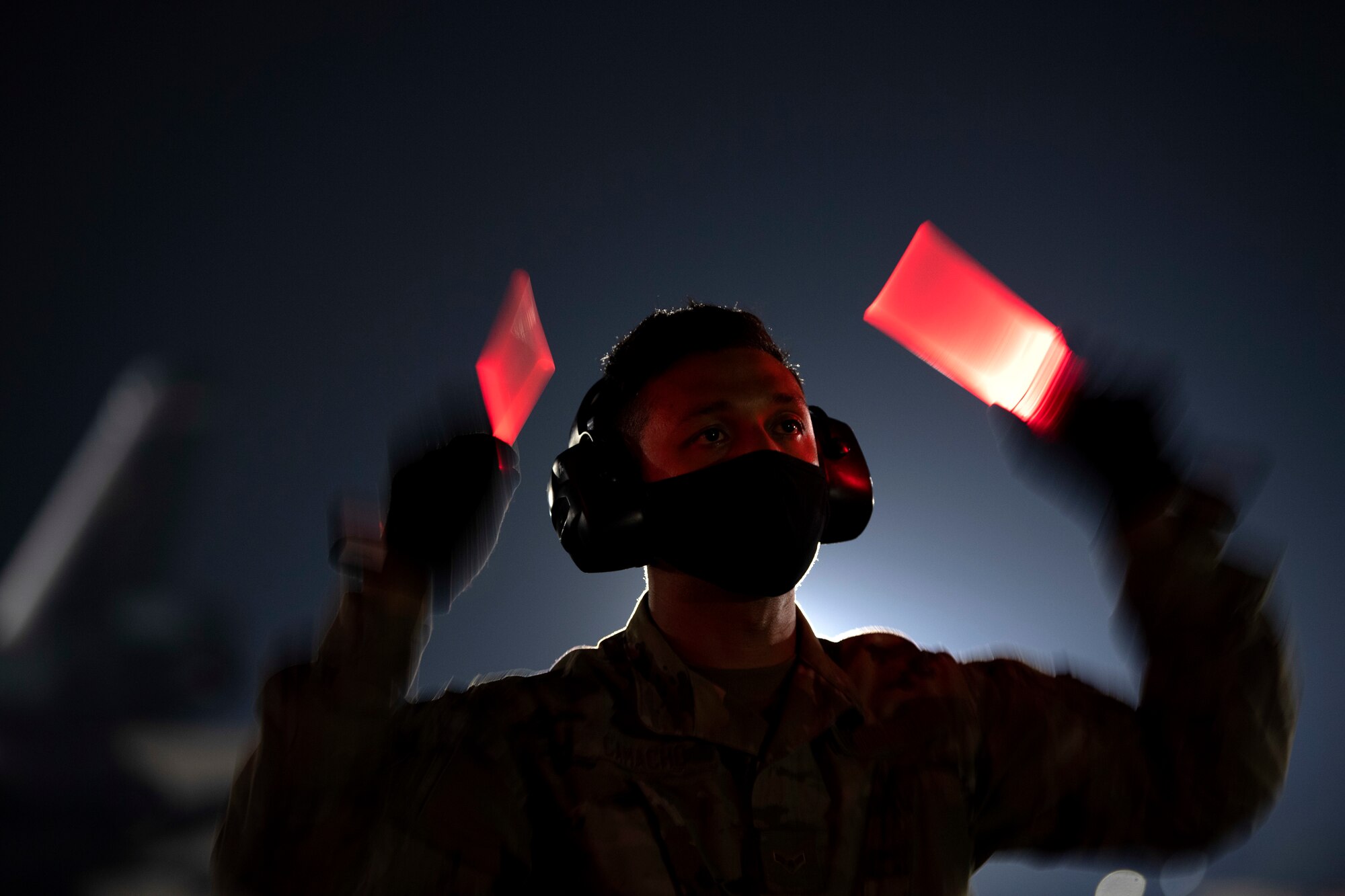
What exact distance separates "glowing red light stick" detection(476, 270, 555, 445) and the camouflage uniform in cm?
67

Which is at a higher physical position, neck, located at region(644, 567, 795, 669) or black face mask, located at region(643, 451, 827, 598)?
black face mask, located at region(643, 451, 827, 598)

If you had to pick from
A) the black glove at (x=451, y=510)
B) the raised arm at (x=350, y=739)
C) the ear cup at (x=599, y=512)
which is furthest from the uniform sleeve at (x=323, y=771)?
the ear cup at (x=599, y=512)

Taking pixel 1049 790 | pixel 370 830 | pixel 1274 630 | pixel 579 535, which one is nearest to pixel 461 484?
pixel 579 535

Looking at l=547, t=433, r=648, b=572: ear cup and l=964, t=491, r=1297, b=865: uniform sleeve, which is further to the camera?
l=547, t=433, r=648, b=572: ear cup

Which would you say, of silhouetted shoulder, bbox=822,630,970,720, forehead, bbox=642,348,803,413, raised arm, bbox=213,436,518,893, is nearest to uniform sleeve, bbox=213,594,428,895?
raised arm, bbox=213,436,518,893

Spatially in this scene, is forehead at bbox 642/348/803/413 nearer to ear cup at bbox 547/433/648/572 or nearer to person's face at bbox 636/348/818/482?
person's face at bbox 636/348/818/482

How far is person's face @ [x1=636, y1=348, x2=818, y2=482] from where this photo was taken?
6.98 ft

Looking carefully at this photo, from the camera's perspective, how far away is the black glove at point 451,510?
1.79 meters

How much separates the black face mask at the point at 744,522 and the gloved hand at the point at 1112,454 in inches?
22.5

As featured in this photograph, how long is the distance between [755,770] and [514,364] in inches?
47.3

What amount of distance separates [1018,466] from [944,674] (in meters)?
0.58

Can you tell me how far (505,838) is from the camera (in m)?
1.74

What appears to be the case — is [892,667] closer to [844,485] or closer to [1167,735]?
[844,485]

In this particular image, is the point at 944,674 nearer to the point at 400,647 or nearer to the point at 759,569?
the point at 759,569
